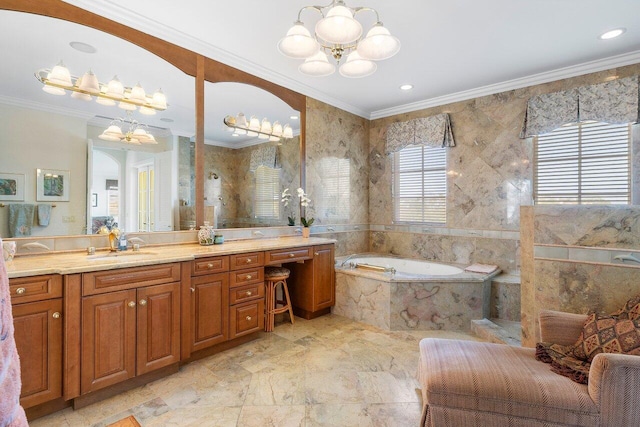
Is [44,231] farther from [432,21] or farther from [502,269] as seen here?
[502,269]

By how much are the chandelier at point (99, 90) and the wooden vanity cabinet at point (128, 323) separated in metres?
1.40

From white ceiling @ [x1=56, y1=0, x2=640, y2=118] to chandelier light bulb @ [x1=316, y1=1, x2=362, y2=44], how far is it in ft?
1.92

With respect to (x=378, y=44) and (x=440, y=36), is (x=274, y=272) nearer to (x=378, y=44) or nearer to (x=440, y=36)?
(x=378, y=44)

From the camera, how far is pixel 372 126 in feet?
16.5

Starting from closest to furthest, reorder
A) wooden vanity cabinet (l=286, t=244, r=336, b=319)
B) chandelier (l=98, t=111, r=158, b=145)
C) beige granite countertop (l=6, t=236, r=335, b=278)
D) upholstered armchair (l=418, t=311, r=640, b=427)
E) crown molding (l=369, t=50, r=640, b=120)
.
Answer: upholstered armchair (l=418, t=311, r=640, b=427), beige granite countertop (l=6, t=236, r=335, b=278), chandelier (l=98, t=111, r=158, b=145), crown molding (l=369, t=50, r=640, b=120), wooden vanity cabinet (l=286, t=244, r=336, b=319)

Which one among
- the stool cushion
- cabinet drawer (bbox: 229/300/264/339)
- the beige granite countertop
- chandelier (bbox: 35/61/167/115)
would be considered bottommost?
cabinet drawer (bbox: 229/300/264/339)

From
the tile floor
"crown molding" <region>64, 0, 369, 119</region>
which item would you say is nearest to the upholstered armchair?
the tile floor

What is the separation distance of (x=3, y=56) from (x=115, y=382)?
2.24m

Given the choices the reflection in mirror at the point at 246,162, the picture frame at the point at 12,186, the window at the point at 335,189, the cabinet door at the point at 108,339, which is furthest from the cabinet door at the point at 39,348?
the window at the point at 335,189

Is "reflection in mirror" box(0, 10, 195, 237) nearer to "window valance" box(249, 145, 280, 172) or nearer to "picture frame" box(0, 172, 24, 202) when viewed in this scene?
"picture frame" box(0, 172, 24, 202)

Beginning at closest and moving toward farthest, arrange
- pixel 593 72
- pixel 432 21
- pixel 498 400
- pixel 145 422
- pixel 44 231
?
pixel 498 400
pixel 145 422
pixel 44 231
pixel 432 21
pixel 593 72

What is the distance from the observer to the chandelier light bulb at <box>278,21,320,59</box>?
79.9 inches

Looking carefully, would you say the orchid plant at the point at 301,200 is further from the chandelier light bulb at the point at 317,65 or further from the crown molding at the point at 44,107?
the crown molding at the point at 44,107

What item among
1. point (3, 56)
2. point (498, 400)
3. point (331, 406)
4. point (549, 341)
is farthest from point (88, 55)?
point (549, 341)
